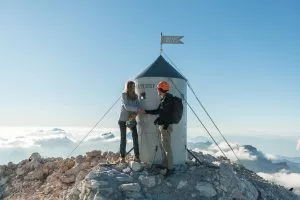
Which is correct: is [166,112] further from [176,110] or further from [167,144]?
[167,144]

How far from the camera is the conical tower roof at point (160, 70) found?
49.4 ft

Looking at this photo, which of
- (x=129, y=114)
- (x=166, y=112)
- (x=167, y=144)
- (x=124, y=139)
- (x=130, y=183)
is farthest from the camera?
(x=124, y=139)

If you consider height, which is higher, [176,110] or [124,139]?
[176,110]

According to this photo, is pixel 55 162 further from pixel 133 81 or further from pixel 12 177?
pixel 133 81

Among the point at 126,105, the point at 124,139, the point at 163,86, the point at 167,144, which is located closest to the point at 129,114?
the point at 126,105

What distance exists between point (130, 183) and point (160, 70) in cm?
418

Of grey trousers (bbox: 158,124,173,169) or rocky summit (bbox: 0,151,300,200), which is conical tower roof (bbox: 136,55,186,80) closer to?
grey trousers (bbox: 158,124,173,169)

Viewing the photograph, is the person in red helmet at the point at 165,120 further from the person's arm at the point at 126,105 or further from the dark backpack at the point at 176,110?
the person's arm at the point at 126,105

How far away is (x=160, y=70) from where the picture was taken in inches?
600

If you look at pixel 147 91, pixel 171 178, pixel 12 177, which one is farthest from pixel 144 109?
pixel 12 177

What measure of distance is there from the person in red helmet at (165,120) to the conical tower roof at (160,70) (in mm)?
763

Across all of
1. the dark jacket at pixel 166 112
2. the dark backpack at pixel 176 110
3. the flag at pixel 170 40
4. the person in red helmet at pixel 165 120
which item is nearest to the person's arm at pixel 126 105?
the person in red helmet at pixel 165 120

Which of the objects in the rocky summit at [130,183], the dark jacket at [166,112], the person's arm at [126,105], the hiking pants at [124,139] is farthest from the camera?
the hiking pants at [124,139]

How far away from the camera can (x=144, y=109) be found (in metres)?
14.9
